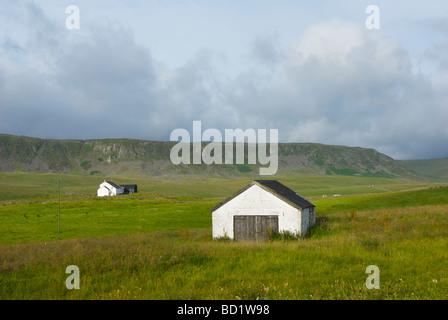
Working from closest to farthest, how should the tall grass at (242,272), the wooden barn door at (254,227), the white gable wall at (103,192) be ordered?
1. the tall grass at (242,272)
2. the wooden barn door at (254,227)
3. the white gable wall at (103,192)

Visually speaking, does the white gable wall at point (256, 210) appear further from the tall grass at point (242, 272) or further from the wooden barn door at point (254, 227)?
the tall grass at point (242, 272)

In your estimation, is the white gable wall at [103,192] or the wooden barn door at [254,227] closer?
the wooden barn door at [254,227]

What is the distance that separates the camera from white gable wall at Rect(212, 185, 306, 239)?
1054 inches

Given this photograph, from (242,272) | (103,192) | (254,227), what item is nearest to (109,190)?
(103,192)

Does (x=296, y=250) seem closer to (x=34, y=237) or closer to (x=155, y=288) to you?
(x=155, y=288)

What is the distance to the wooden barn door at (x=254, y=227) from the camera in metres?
27.2

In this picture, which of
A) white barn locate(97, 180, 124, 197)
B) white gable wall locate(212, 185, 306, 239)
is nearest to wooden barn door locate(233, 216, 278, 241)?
white gable wall locate(212, 185, 306, 239)

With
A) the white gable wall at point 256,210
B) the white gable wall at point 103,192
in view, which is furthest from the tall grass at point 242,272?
the white gable wall at point 103,192

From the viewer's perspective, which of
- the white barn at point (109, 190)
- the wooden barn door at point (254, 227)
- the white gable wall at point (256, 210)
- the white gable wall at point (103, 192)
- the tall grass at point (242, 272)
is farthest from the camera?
the white gable wall at point (103, 192)

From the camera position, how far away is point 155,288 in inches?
439

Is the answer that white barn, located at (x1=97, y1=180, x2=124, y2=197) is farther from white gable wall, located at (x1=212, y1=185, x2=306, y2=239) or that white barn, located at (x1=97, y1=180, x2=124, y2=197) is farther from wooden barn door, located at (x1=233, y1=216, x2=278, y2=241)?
wooden barn door, located at (x1=233, y1=216, x2=278, y2=241)

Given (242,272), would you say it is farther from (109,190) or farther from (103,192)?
(103,192)
